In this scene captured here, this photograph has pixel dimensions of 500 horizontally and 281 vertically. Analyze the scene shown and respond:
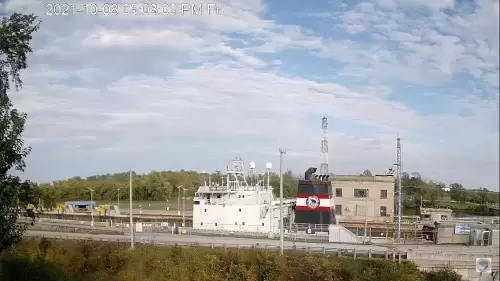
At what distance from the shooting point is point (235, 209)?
2461 cm

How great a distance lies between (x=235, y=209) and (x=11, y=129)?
15625 mm

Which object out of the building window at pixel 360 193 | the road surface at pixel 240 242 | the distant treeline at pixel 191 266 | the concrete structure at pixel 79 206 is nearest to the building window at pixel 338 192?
the building window at pixel 360 193

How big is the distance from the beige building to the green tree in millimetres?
27124

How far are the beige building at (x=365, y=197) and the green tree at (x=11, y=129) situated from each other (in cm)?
2712

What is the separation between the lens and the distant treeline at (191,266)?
1473 cm

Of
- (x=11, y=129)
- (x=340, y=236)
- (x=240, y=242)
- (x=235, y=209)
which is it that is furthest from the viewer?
(x=235, y=209)

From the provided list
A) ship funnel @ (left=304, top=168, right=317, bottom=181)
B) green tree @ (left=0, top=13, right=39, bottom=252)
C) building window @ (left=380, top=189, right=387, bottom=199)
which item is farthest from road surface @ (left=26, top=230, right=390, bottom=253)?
building window @ (left=380, top=189, right=387, bottom=199)

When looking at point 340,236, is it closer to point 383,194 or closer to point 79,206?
point 383,194

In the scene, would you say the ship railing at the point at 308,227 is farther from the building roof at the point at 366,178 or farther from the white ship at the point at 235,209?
the building roof at the point at 366,178

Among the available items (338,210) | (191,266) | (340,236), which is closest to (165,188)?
(338,210)

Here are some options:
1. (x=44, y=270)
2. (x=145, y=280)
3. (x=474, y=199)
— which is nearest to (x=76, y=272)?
(x=44, y=270)

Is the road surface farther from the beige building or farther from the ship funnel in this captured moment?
Result: the beige building

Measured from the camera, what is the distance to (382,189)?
3475cm

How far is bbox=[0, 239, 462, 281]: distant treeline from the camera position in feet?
48.3
